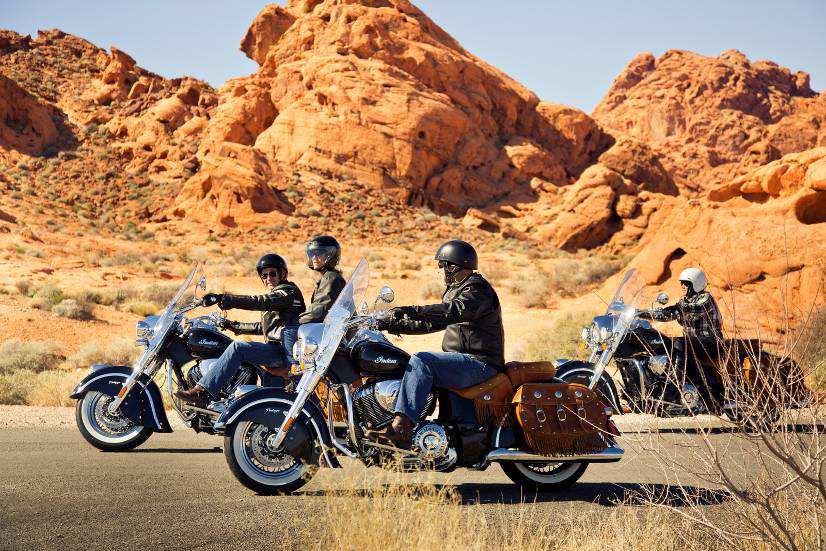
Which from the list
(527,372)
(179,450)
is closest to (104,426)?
(179,450)

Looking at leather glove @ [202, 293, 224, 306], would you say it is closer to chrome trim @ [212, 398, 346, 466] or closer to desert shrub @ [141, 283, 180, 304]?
chrome trim @ [212, 398, 346, 466]

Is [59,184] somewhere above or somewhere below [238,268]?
above

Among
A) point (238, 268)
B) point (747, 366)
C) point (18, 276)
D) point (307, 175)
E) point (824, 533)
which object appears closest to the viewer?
point (824, 533)

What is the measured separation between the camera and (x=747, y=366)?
9.30 meters

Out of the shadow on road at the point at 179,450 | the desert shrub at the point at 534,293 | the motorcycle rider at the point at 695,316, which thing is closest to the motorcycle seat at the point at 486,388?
the shadow on road at the point at 179,450

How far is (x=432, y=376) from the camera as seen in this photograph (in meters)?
5.57

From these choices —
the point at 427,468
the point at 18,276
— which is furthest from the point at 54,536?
the point at 18,276

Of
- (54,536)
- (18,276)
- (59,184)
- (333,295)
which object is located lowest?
(54,536)

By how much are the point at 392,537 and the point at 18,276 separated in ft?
84.7

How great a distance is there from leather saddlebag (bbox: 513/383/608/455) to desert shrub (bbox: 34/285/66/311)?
18.2 m

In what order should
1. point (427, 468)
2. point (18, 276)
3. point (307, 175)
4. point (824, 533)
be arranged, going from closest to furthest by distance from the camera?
point (824, 533), point (427, 468), point (18, 276), point (307, 175)

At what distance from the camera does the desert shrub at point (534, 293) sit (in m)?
24.6

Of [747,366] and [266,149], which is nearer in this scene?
[747,366]

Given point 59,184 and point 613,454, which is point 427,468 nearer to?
point 613,454
